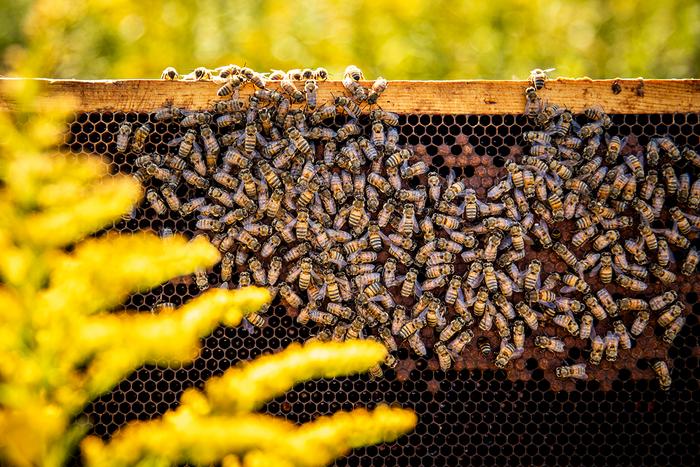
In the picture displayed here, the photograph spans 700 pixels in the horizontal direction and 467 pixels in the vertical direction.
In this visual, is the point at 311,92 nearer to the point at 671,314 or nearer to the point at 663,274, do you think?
the point at 663,274

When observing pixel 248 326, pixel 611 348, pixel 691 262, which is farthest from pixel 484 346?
pixel 248 326

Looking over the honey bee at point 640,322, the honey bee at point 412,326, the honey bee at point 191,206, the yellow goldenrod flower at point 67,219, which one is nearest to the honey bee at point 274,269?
the honey bee at point 191,206

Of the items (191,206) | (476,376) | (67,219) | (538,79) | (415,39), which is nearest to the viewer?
(67,219)

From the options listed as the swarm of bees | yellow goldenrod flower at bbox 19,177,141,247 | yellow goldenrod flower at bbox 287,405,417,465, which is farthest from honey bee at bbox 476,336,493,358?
yellow goldenrod flower at bbox 19,177,141,247

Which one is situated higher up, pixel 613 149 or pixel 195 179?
pixel 613 149

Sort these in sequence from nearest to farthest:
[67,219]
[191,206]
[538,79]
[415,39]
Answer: [67,219]
[538,79]
[191,206]
[415,39]

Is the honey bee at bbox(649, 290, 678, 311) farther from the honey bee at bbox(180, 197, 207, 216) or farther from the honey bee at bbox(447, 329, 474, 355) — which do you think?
Answer: the honey bee at bbox(180, 197, 207, 216)

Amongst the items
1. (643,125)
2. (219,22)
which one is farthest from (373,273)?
(219,22)
